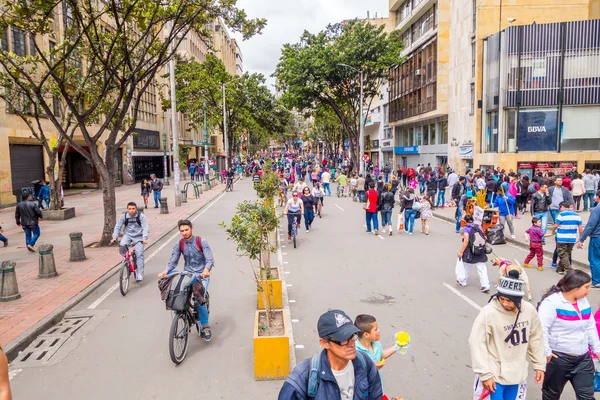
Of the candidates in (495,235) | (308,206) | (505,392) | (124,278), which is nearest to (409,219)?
(308,206)

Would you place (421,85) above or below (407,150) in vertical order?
above

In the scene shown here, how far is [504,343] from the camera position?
12.8ft

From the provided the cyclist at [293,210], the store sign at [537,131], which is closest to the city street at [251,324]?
the cyclist at [293,210]

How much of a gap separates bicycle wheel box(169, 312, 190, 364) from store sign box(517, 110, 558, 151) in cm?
2832

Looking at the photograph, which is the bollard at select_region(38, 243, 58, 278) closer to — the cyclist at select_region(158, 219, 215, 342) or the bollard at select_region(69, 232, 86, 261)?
the bollard at select_region(69, 232, 86, 261)

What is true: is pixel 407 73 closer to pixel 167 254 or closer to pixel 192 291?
pixel 167 254

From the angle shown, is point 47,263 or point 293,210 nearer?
point 47,263

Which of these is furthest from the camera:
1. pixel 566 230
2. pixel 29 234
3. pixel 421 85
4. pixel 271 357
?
pixel 421 85

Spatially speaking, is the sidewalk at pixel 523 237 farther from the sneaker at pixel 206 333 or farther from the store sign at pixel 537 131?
the store sign at pixel 537 131

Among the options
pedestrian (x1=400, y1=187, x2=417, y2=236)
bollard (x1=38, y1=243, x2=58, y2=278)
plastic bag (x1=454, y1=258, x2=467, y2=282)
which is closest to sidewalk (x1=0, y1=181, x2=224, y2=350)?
bollard (x1=38, y1=243, x2=58, y2=278)

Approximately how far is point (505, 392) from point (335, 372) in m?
1.92

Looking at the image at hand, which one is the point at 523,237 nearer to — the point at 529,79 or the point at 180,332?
the point at 180,332

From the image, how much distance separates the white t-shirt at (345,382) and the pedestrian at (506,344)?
4.83 feet

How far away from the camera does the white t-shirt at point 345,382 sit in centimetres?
288
